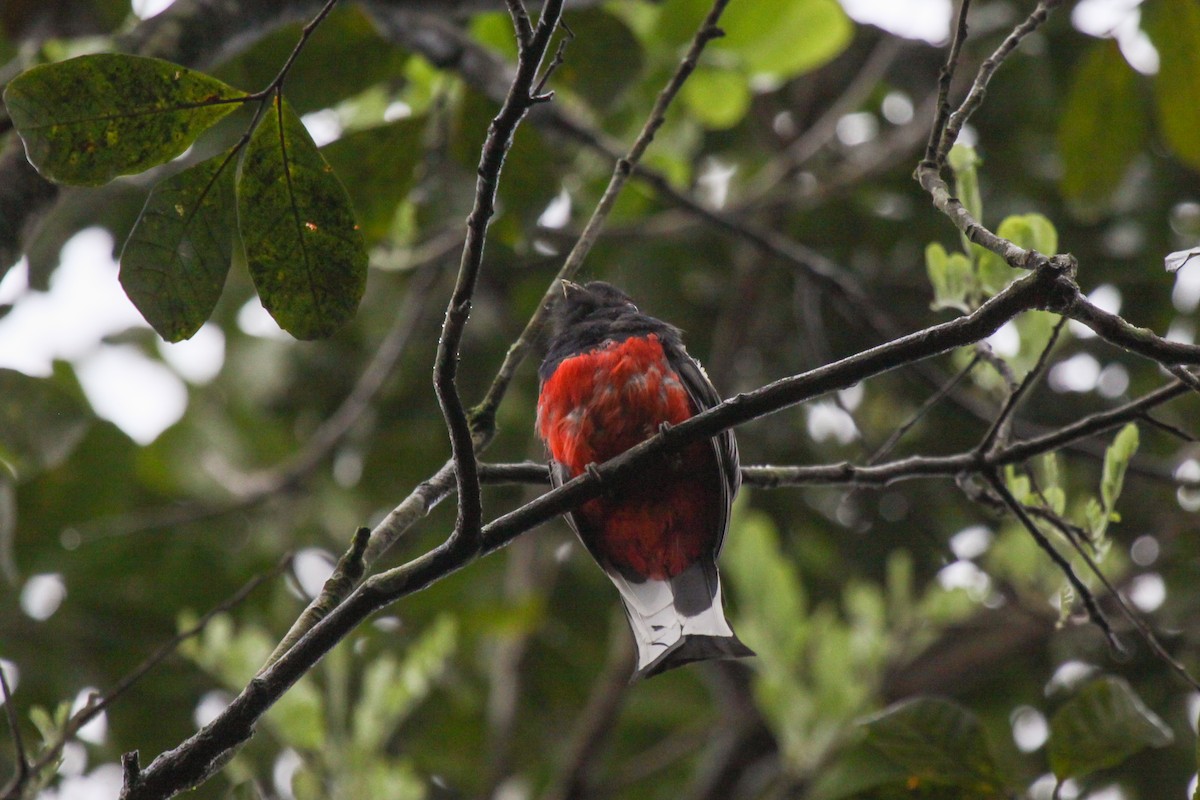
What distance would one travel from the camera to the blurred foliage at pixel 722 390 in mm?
3562

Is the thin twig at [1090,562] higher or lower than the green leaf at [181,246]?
lower

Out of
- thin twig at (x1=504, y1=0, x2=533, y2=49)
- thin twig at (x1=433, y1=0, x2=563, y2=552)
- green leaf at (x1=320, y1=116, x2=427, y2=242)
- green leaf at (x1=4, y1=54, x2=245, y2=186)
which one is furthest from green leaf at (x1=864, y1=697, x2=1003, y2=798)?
green leaf at (x1=320, y1=116, x2=427, y2=242)

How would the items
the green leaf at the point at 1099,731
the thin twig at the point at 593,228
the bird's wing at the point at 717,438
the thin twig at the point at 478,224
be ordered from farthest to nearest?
1. the bird's wing at the point at 717,438
2. the green leaf at the point at 1099,731
3. the thin twig at the point at 593,228
4. the thin twig at the point at 478,224

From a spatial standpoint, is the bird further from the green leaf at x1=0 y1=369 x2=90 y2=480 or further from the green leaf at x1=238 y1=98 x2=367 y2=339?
the green leaf at x1=0 y1=369 x2=90 y2=480

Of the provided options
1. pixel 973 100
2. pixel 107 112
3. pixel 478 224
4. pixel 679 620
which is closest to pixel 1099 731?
pixel 679 620

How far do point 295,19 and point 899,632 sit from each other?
323 cm

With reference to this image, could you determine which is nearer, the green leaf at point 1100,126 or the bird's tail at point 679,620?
the bird's tail at point 679,620

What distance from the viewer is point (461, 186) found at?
13.0 feet

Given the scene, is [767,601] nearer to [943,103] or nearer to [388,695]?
[388,695]

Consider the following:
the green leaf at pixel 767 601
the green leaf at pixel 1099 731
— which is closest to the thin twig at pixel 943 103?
the green leaf at pixel 1099 731

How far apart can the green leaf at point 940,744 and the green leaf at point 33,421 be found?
7.27ft

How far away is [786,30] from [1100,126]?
3.63 ft

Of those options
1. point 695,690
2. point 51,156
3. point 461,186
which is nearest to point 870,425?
point 695,690

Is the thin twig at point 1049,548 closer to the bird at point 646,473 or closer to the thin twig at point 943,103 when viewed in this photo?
the thin twig at point 943,103
